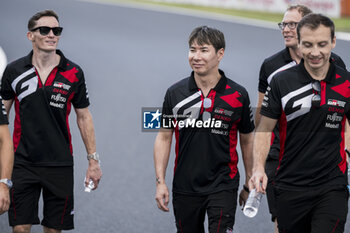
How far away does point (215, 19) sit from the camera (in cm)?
2420

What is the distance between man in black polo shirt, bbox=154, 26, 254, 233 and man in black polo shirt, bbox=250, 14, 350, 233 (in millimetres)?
451

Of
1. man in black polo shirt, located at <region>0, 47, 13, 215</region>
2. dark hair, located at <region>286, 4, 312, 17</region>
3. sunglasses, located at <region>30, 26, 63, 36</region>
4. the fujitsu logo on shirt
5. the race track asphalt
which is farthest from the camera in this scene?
the race track asphalt

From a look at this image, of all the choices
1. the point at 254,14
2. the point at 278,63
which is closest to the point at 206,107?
the point at 278,63

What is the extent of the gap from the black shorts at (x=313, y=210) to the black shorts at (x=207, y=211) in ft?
1.41

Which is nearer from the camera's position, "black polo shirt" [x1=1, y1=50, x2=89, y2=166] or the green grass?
"black polo shirt" [x1=1, y1=50, x2=89, y2=166]

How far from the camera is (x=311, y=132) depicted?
605 centimetres

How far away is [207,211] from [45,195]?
165cm

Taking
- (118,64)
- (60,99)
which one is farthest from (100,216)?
(118,64)

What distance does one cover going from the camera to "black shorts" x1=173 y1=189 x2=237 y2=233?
648 centimetres

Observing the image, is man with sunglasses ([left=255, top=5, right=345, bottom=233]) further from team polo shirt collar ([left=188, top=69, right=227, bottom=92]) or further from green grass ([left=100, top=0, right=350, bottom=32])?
green grass ([left=100, top=0, right=350, bottom=32])

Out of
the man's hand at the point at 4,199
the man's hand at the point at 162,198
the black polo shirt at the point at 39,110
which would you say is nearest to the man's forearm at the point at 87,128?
the black polo shirt at the point at 39,110

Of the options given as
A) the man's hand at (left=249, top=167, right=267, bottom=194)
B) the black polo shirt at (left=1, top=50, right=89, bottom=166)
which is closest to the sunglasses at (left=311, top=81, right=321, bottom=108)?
the man's hand at (left=249, top=167, right=267, bottom=194)

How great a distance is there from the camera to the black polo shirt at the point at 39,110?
716cm

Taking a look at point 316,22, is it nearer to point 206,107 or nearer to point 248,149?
point 206,107
